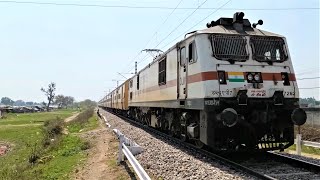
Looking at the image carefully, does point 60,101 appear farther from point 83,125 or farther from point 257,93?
point 257,93

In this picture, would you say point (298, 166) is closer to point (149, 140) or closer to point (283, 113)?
point (283, 113)

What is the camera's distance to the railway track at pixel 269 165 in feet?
29.1

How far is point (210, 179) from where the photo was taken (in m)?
8.59

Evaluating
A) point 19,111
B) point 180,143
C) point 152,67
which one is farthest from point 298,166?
point 19,111

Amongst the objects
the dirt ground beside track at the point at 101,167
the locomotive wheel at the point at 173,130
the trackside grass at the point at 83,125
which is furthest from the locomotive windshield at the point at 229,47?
the trackside grass at the point at 83,125

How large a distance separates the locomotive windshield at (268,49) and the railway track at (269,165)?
280 centimetres

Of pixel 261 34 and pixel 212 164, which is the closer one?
pixel 212 164

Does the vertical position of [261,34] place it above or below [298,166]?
above

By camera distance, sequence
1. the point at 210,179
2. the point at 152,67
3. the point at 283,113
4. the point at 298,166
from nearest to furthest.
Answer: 1. the point at 210,179
2. the point at 298,166
3. the point at 283,113
4. the point at 152,67

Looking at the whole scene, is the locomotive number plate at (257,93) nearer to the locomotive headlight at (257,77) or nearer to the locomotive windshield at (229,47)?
the locomotive headlight at (257,77)

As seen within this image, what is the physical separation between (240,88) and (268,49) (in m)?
1.72

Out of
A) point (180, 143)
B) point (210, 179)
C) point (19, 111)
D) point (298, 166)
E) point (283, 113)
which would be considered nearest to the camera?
point (210, 179)

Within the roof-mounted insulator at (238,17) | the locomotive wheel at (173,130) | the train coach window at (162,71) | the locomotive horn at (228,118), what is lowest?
the locomotive wheel at (173,130)

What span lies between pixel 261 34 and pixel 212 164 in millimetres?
4226
